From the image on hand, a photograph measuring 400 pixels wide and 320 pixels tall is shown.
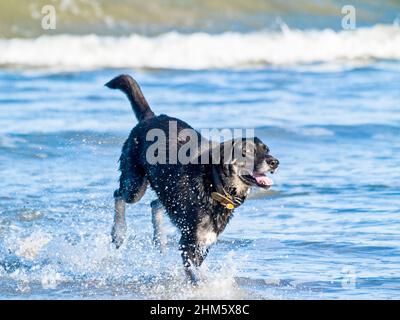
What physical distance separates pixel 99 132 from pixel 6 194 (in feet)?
9.27

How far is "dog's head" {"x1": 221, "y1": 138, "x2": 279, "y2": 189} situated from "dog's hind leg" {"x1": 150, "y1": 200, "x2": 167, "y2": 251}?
3.97 ft

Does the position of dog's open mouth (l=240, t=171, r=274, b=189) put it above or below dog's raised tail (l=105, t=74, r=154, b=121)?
below

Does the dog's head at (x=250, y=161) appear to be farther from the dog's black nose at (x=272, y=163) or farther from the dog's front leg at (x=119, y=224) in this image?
the dog's front leg at (x=119, y=224)

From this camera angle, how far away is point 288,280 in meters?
6.89

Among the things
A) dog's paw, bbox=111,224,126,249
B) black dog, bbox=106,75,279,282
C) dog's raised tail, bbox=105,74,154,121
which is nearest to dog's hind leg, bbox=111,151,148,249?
dog's paw, bbox=111,224,126,249

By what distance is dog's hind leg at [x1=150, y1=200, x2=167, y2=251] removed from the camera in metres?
7.69

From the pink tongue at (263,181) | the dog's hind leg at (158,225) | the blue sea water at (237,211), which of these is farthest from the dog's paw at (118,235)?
the pink tongue at (263,181)

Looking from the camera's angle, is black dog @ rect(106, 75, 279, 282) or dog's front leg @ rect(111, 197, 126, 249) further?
dog's front leg @ rect(111, 197, 126, 249)

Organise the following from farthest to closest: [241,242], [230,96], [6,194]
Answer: [230,96], [6,194], [241,242]

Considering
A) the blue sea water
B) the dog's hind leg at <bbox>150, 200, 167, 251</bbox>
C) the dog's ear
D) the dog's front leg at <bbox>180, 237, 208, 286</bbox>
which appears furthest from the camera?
the dog's hind leg at <bbox>150, 200, 167, 251</bbox>

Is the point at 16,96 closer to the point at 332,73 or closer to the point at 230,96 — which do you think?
the point at 230,96

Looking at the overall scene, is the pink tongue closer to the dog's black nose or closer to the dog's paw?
the dog's black nose

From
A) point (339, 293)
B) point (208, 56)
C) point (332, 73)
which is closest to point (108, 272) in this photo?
point (339, 293)

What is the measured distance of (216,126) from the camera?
12.4 metres
